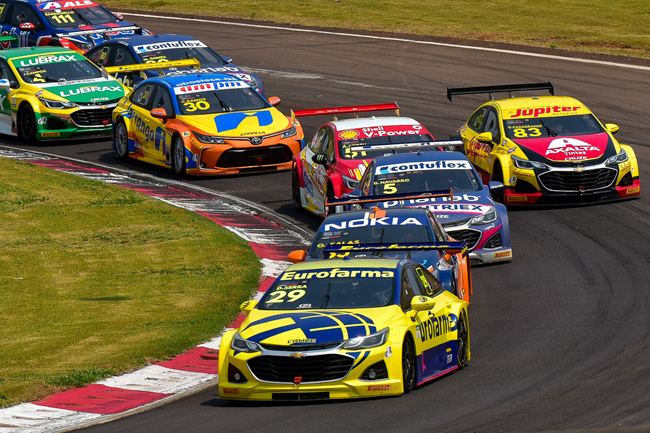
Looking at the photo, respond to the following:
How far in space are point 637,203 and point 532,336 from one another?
7.73 metres

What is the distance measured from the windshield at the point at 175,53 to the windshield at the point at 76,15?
5.16 metres

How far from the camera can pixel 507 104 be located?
22.1 m

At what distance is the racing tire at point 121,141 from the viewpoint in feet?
83.1

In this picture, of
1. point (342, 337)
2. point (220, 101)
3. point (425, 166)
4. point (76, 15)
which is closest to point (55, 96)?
point (220, 101)

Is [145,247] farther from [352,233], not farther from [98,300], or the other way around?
[352,233]

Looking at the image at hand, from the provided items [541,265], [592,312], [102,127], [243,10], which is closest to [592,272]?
[541,265]

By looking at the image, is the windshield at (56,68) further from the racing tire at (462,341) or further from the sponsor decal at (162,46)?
the racing tire at (462,341)

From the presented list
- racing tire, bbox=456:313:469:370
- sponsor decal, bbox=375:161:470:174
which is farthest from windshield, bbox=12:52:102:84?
racing tire, bbox=456:313:469:370

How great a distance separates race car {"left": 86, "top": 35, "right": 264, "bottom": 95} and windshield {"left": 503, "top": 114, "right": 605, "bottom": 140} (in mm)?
7990

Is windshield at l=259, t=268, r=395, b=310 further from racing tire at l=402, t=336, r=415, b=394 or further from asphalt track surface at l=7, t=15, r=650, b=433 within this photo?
asphalt track surface at l=7, t=15, r=650, b=433

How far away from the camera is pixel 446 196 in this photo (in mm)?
17312

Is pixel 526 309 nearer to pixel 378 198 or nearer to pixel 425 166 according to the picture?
pixel 378 198

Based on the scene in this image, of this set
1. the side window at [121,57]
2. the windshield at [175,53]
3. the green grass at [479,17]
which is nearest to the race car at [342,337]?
the windshield at [175,53]

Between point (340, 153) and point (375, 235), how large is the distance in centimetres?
590
